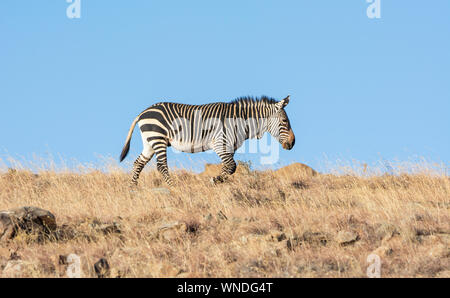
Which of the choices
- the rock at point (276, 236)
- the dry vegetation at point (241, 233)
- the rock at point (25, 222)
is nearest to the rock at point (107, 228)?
the dry vegetation at point (241, 233)

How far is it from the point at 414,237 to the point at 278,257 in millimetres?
2312

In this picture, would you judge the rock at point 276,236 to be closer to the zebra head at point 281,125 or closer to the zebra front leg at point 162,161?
the zebra front leg at point 162,161

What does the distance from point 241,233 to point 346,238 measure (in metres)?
1.64

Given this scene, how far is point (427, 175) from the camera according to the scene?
14.9m

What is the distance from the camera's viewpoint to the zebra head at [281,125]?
1583cm

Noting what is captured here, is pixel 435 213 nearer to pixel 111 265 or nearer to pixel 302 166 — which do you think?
pixel 111 265

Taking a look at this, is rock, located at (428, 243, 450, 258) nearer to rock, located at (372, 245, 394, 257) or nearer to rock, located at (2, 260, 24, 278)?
rock, located at (372, 245, 394, 257)

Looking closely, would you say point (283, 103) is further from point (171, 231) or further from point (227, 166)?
point (171, 231)

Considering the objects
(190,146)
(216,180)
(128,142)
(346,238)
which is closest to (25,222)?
(346,238)

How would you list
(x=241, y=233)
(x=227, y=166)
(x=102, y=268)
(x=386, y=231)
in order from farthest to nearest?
(x=227, y=166)
(x=241, y=233)
(x=386, y=231)
(x=102, y=268)

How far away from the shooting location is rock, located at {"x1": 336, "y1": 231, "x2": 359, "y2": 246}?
26.0 feet

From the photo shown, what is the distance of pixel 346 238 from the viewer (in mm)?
7961

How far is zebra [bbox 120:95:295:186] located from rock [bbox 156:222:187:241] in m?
6.33
